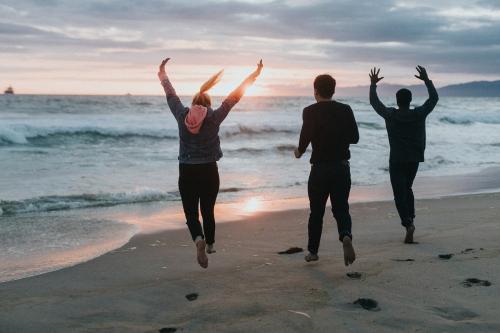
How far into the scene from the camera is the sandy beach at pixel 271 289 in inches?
169

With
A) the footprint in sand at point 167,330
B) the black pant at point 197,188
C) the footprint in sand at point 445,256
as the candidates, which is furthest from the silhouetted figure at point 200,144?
the footprint in sand at point 445,256

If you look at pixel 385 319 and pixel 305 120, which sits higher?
pixel 305 120

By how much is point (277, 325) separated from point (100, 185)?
377 inches

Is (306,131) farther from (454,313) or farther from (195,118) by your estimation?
(454,313)

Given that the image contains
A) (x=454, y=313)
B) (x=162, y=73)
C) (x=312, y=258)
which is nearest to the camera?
(x=454, y=313)

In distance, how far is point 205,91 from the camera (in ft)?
17.7

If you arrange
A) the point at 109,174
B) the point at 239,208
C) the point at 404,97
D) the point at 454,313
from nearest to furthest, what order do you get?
the point at 454,313 → the point at 404,97 → the point at 239,208 → the point at 109,174

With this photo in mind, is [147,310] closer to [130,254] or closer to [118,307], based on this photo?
[118,307]

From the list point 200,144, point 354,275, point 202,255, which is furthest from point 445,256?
point 200,144

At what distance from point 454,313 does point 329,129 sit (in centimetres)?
188

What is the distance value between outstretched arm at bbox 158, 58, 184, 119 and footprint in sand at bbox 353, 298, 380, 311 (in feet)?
7.15

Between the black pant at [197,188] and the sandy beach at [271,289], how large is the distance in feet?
1.79

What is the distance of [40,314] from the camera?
463 cm

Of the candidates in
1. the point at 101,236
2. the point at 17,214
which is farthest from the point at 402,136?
the point at 17,214
